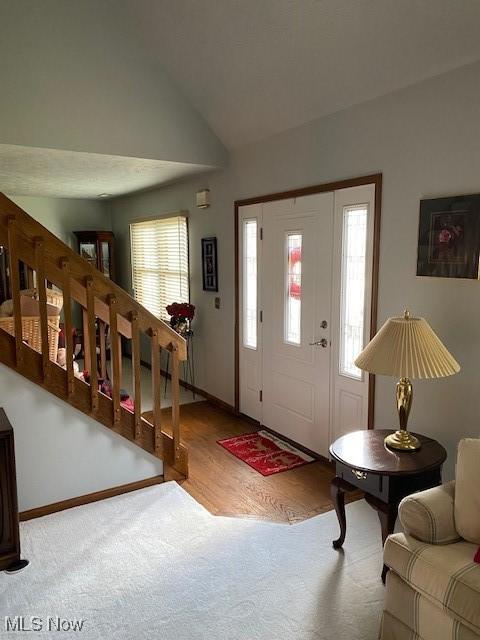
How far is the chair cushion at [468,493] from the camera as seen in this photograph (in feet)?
5.98

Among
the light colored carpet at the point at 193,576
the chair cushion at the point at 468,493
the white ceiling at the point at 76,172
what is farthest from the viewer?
the white ceiling at the point at 76,172

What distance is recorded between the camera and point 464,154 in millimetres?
2508

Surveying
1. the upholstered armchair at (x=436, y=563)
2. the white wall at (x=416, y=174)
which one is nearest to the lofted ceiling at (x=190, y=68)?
the white wall at (x=416, y=174)

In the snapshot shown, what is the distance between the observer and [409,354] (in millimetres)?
2254

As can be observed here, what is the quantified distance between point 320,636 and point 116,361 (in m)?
1.80

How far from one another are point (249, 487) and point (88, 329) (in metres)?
1.46

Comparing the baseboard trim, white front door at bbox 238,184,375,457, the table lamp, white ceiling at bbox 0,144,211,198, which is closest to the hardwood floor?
the baseboard trim

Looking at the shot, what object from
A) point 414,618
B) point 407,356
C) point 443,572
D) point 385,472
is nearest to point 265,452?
point 385,472

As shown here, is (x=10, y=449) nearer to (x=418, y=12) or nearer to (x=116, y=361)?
(x=116, y=361)

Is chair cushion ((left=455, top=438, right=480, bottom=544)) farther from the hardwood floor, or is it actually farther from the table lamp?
the hardwood floor

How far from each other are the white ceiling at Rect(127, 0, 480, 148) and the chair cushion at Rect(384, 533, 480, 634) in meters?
2.22

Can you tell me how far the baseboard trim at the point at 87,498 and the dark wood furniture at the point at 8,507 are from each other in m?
0.44

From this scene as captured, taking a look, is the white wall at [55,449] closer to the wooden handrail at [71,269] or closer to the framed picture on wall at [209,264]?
the wooden handrail at [71,269]

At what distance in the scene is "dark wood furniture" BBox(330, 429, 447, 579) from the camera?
87.0 inches
